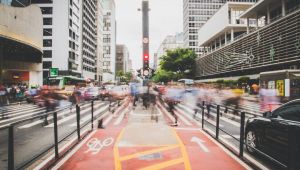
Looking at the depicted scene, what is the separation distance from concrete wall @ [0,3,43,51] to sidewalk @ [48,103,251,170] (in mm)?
22000

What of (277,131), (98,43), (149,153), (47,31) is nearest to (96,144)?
(149,153)

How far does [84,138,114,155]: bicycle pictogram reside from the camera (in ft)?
16.4

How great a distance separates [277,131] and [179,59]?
5562cm

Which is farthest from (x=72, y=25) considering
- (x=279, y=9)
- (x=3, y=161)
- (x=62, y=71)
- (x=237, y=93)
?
(x=3, y=161)

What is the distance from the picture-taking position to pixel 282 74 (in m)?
14.4

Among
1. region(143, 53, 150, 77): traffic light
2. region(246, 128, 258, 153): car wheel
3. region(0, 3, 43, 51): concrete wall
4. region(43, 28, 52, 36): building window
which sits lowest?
region(246, 128, 258, 153): car wheel

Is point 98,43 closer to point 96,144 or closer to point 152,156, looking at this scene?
point 96,144

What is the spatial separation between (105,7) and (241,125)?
118062 millimetres

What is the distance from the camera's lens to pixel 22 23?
24359 mm

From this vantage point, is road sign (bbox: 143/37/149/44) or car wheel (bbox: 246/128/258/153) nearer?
car wheel (bbox: 246/128/258/153)

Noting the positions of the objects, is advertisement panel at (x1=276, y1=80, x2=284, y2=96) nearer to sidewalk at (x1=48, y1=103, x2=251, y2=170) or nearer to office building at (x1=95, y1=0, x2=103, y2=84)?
sidewalk at (x1=48, y1=103, x2=251, y2=170)

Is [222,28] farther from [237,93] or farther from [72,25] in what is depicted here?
[72,25]

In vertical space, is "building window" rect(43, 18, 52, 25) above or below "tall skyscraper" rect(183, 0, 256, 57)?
below

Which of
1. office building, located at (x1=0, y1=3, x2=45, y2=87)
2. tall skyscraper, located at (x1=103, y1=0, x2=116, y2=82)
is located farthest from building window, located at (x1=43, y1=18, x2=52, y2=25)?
tall skyscraper, located at (x1=103, y1=0, x2=116, y2=82)
